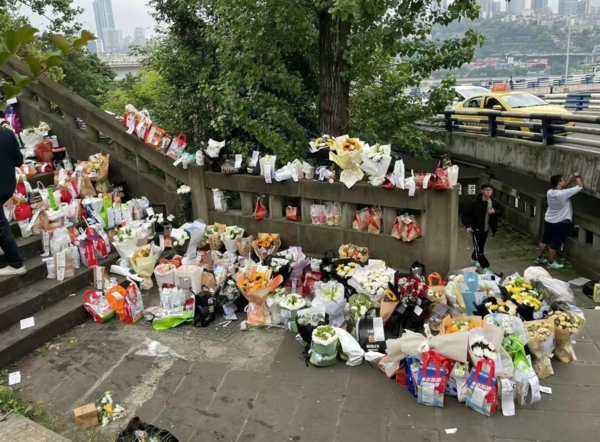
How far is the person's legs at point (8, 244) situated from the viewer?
588 centimetres

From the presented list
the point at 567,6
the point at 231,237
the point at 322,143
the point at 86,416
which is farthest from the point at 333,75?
the point at 567,6

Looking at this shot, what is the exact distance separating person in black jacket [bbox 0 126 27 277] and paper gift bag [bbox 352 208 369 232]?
455 centimetres

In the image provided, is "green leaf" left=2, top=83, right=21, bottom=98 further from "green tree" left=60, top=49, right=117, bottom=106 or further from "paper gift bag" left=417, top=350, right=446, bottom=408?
"green tree" left=60, top=49, right=117, bottom=106

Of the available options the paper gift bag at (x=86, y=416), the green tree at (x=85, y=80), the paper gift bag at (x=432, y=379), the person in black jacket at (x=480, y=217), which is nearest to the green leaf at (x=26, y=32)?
the paper gift bag at (x=86, y=416)

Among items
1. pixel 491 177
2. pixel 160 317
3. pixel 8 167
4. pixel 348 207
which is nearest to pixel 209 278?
pixel 160 317

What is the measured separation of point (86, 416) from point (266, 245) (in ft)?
11.3

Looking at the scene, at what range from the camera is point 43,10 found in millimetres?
13195

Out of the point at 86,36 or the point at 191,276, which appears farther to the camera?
the point at 191,276

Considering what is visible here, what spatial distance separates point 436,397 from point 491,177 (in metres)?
10.1

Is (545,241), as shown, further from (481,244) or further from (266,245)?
(266,245)

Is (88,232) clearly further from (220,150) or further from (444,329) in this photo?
(444,329)

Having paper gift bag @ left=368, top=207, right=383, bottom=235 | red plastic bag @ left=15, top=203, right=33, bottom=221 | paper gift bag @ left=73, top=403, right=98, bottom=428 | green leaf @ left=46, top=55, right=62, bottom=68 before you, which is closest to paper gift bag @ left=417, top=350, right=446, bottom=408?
paper gift bag @ left=368, top=207, right=383, bottom=235

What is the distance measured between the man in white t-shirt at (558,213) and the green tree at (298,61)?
2.68m

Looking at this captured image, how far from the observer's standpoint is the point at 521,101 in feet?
43.5
